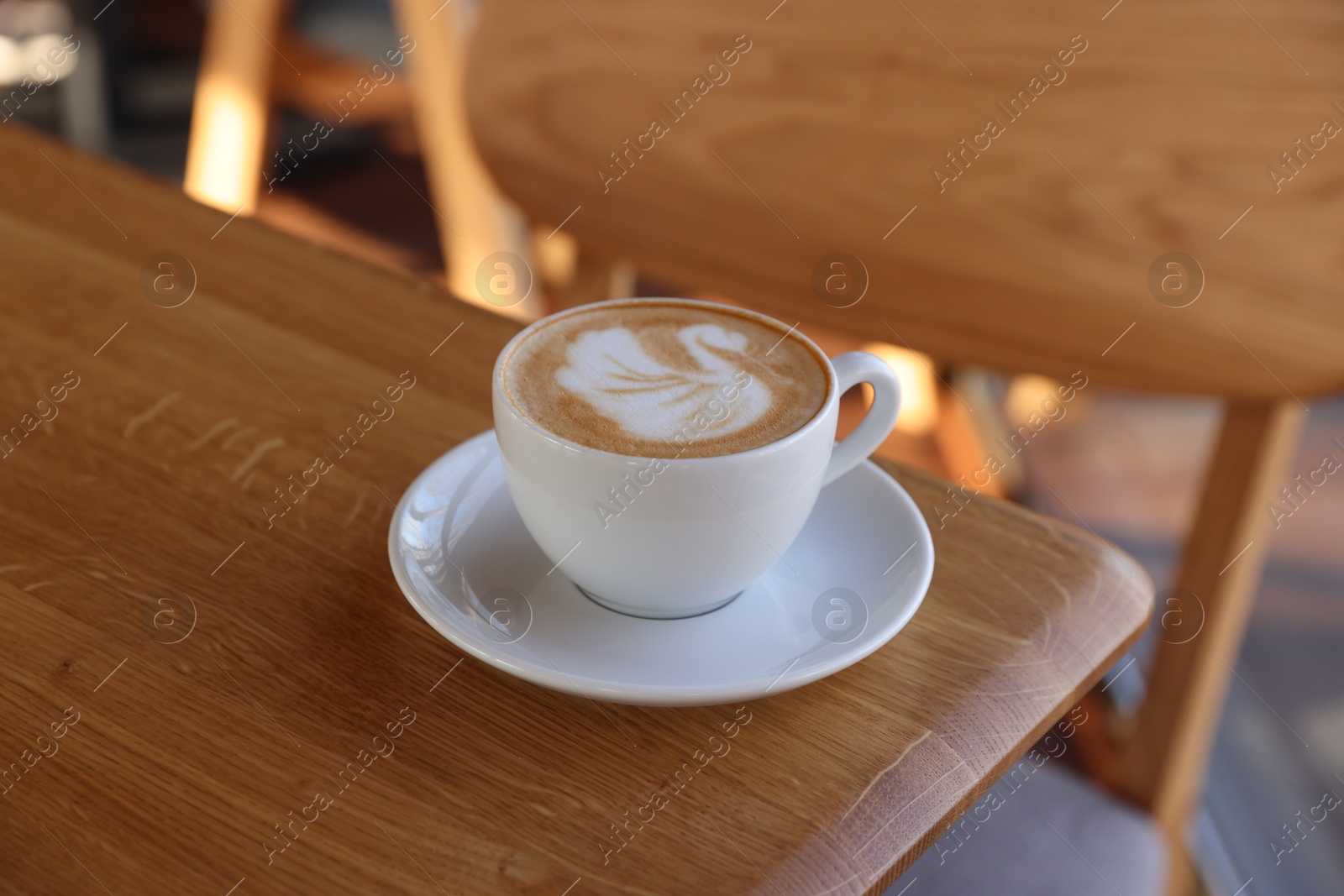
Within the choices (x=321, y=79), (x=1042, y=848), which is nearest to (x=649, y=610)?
(x=1042, y=848)

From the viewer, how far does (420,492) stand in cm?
47

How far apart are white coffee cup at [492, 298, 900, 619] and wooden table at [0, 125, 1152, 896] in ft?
0.15

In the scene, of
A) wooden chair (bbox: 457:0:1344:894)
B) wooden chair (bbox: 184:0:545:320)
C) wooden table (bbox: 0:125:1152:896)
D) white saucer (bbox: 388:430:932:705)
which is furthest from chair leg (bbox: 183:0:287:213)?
white saucer (bbox: 388:430:932:705)

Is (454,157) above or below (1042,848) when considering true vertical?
above

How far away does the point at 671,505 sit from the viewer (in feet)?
1.30

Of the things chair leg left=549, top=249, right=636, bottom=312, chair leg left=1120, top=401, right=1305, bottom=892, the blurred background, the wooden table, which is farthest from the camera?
the blurred background

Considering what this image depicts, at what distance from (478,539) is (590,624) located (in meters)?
0.07

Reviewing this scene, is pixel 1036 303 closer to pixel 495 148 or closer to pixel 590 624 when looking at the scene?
pixel 495 148

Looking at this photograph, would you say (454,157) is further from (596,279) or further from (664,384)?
(664,384)

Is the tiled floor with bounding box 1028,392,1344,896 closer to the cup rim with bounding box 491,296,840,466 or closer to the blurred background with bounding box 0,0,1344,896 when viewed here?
the blurred background with bounding box 0,0,1344,896

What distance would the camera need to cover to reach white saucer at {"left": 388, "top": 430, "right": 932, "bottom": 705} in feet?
1.27

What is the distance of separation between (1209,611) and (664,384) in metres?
0.56

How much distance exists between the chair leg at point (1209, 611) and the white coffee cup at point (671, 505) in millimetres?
476

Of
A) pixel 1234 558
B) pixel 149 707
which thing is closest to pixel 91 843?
pixel 149 707
